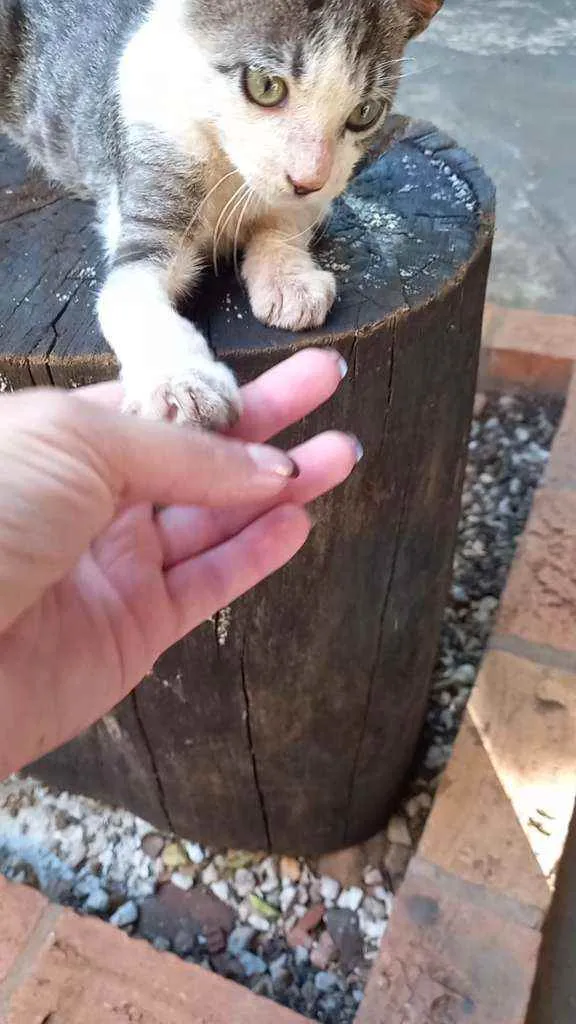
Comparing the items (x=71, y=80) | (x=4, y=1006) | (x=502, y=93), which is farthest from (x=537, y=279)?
(x=4, y=1006)

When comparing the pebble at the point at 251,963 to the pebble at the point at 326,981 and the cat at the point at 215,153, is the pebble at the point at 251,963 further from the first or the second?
the cat at the point at 215,153

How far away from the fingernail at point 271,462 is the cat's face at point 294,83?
310 mm

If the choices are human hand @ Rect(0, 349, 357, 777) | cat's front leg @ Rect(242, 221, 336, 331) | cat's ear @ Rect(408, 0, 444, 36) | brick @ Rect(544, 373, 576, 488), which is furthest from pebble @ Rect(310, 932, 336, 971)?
cat's ear @ Rect(408, 0, 444, 36)

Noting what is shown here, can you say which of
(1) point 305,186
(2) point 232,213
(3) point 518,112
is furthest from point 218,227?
(3) point 518,112

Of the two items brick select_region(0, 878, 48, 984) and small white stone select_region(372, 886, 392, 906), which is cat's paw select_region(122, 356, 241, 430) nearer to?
brick select_region(0, 878, 48, 984)

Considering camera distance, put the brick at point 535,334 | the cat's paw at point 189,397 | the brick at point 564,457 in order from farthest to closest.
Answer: the brick at point 535,334
the brick at point 564,457
the cat's paw at point 189,397

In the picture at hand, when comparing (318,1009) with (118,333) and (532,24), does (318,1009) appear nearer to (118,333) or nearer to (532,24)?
(118,333)

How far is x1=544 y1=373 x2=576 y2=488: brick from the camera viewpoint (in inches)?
61.2

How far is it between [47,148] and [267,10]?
0.45 metres

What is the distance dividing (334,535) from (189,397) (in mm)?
310

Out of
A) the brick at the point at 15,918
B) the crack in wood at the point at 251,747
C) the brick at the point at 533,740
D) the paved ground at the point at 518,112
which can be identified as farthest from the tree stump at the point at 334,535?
the paved ground at the point at 518,112

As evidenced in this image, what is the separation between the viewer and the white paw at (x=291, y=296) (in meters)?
0.78

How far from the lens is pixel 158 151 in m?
0.93

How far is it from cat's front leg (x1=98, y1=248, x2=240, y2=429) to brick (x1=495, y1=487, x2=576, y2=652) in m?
0.80
